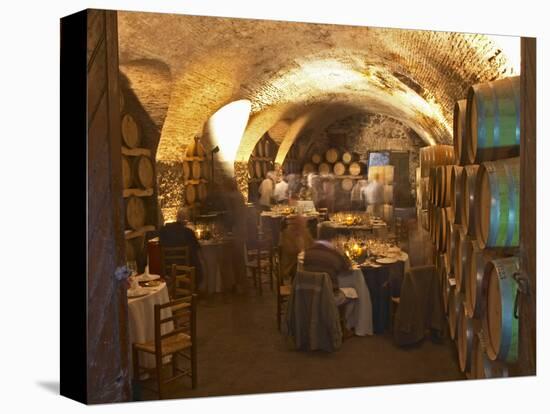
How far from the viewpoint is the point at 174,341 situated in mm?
4492

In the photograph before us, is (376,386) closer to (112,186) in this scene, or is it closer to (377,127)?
(377,127)

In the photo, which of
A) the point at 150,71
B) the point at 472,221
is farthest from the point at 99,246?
the point at 472,221

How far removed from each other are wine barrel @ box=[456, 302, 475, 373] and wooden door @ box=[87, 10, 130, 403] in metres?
2.50

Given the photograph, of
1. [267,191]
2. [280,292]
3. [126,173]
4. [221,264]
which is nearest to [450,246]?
[280,292]

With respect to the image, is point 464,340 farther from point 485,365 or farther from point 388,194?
point 388,194

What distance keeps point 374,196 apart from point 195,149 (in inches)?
53.4

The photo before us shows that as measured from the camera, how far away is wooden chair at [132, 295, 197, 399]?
4344mm

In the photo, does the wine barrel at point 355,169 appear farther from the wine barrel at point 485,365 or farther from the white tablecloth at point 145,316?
the white tablecloth at point 145,316

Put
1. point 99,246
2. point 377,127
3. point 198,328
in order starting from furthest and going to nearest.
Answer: point 377,127 < point 198,328 < point 99,246

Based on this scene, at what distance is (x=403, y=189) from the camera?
4.95 metres

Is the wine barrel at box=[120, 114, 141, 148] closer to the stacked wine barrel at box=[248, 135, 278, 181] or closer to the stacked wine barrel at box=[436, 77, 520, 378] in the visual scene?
the stacked wine barrel at box=[248, 135, 278, 181]

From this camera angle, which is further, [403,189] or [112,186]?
[403,189]

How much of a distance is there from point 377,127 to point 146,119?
168 centimetres

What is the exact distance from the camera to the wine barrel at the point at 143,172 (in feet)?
14.1
